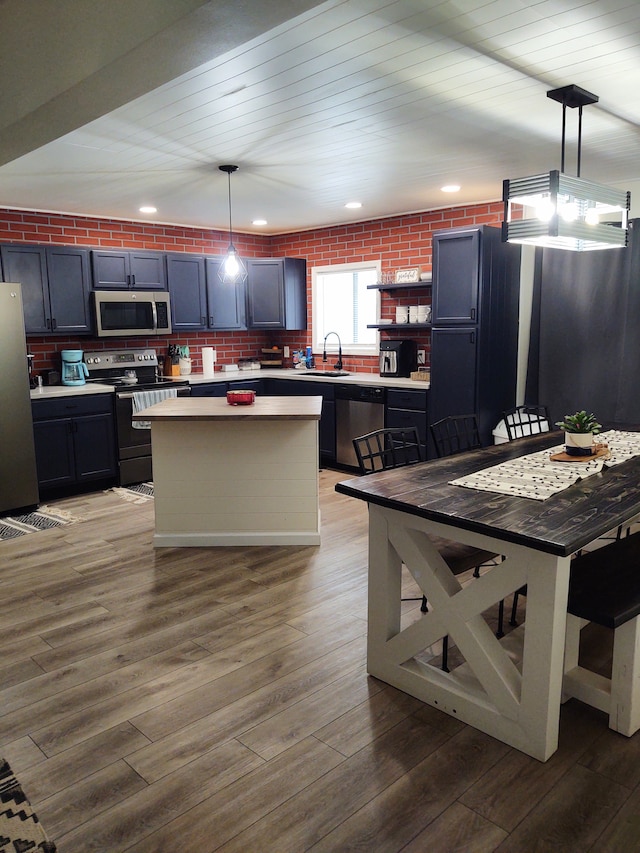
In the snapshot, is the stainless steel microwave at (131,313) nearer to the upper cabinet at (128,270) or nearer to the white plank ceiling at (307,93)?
the upper cabinet at (128,270)

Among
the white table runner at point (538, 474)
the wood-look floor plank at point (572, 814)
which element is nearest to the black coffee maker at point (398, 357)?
the white table runner at point (538, 474)

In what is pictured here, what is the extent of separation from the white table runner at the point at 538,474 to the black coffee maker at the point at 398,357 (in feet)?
8.72

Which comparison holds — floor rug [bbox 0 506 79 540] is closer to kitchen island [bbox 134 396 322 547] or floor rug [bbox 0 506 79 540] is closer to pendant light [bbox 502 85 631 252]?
kitchen island [bbox 134 396 322 547]

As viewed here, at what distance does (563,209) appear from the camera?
261 centimetres

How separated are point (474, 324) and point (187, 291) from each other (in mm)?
2943

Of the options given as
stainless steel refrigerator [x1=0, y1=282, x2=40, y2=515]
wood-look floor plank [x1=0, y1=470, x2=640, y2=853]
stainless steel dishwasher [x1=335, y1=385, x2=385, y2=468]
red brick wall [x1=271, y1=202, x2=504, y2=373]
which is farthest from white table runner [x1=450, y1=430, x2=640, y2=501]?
stainless steel refrigerator [x1=0, y1=282, x2=40, y2=515]

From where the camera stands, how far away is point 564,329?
491 centimetres

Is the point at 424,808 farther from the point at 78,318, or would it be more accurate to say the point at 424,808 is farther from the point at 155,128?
the point at 78,318

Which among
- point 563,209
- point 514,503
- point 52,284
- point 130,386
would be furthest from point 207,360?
point 514,503

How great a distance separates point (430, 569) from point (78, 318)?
14.1 feet

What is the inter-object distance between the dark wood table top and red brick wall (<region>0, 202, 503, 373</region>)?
10.6 feet

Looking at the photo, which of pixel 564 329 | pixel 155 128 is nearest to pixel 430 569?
pixel 155 128

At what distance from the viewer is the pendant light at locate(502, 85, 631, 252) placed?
2.49 m

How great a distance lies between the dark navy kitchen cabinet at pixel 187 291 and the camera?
6125mm
